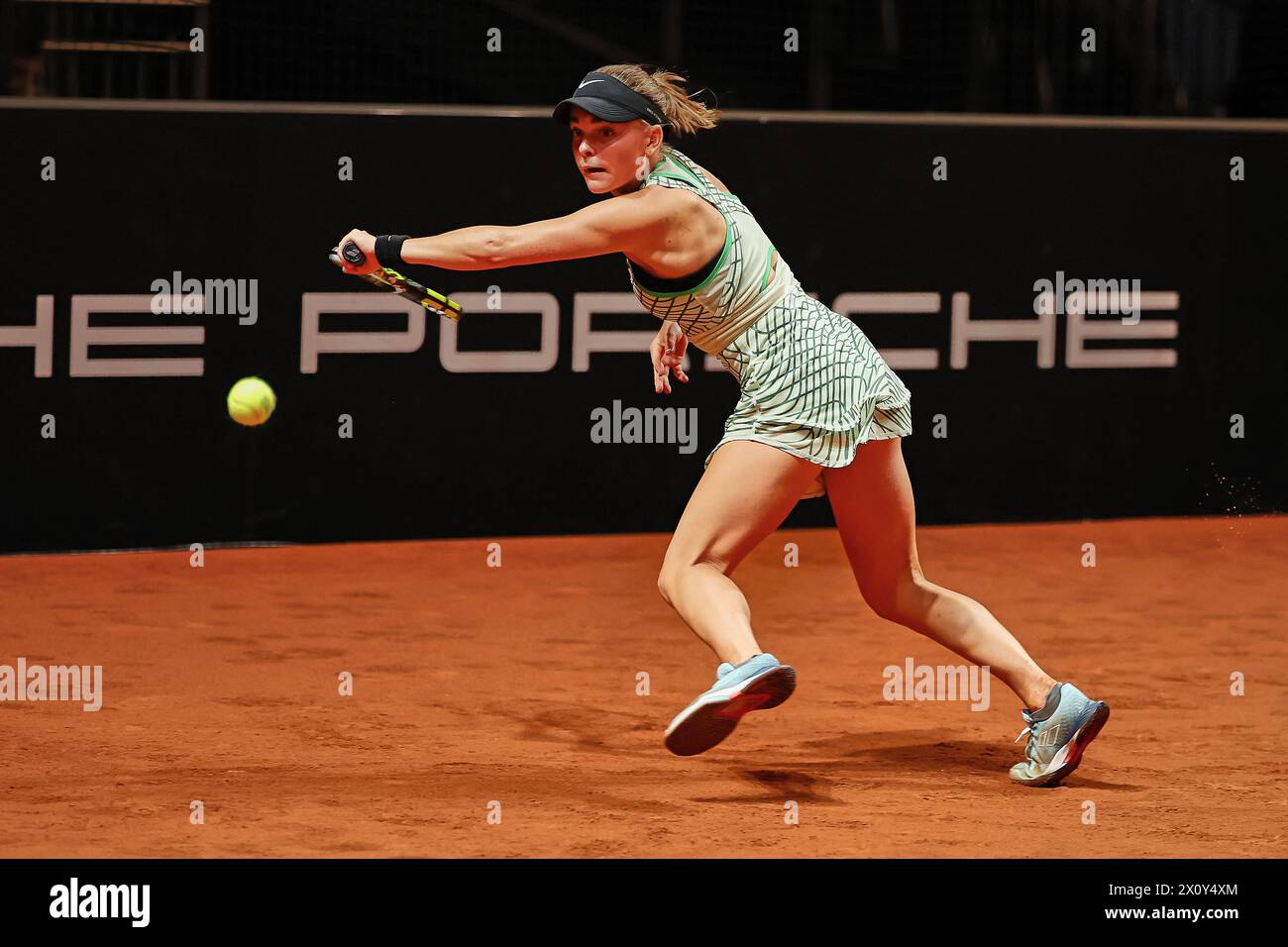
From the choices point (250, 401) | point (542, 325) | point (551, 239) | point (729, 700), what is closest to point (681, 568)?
point (729, 700)

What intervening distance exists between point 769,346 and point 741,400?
0.53 ft

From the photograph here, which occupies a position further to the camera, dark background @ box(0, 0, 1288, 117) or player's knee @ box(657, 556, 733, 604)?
dark background @ box(0, 0, 1288, 117)

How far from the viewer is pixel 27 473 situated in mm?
8906

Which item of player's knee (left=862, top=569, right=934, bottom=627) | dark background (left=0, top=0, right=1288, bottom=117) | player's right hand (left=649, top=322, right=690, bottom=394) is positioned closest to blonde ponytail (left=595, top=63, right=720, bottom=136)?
player's right hand (left=649, top=322, right=690, bottom=394)

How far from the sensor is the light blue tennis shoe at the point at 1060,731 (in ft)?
16.8

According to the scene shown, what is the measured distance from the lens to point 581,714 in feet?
20.1

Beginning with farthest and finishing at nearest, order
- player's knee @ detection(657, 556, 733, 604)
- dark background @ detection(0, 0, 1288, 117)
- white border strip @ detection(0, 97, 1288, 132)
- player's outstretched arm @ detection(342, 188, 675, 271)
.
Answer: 1. dark background @ detection(0, 0, 1288, 117)
2. white border strip @ detection(0, 97, 1288, 132)
3. player's knee @ detection(657, 556, 733, 604)
4. player's outstretched arm @ detection(342, 188, 675, 271)

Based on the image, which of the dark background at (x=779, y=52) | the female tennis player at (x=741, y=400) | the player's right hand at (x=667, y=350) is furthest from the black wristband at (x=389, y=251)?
the dark background at (x=779, y=52)

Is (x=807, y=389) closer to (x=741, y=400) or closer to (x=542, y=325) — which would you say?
(x=741, y=400)

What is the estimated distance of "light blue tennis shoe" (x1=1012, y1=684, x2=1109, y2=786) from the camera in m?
5.13

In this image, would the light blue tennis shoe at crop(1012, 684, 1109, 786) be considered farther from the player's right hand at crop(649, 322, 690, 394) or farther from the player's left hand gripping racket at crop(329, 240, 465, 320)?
the player's left hand gripping racket at crop(329, 240, 465, 320)

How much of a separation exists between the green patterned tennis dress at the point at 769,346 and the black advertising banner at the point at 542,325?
14.8 ft

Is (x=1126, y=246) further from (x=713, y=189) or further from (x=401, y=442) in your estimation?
(x=713, y=189)

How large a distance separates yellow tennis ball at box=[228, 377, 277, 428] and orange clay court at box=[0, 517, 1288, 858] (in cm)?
65
